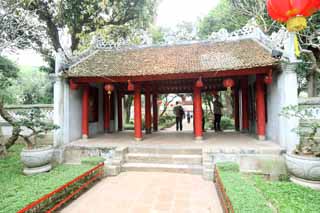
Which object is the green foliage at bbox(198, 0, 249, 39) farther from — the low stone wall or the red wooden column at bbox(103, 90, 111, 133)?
the low stone wall

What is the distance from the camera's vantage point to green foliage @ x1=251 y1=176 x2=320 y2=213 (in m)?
2.96

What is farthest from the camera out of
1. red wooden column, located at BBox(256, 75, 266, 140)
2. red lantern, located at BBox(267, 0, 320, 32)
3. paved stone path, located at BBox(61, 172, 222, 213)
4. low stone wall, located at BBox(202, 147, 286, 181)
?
red wooden column, located at BBox(256, 75, 266, 140)

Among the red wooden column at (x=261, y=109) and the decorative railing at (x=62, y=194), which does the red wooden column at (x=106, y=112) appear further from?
the red wooden column at (x=261, y=109)

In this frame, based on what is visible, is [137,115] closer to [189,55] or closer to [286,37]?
[189,55]

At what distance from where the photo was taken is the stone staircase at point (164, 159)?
16.9 feet

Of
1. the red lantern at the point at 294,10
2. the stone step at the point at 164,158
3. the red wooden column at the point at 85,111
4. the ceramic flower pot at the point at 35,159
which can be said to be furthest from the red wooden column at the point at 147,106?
the red lantern at the point at 294,10

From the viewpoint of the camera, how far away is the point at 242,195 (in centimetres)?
301

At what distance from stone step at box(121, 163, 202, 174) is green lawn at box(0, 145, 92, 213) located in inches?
44.9

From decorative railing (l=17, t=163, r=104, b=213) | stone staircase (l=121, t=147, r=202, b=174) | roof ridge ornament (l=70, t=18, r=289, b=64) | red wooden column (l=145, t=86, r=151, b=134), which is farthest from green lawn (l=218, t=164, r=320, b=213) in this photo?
red wooden column (l=145, t=86, r=151, b=134)

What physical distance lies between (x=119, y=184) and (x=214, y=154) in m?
2.49

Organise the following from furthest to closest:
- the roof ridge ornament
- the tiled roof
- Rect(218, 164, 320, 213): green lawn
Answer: the tiled roof → the roof ridge ornament → Rect(218, 164, 320, 213): green lawn

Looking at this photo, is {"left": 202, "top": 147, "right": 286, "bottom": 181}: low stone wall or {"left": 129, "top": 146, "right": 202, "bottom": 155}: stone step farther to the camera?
{"left": 129, "top": 146, "right": 202, "bottom": 155}: stone step

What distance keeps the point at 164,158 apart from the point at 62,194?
2.73 m

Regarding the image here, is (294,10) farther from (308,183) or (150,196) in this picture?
(150,196)
